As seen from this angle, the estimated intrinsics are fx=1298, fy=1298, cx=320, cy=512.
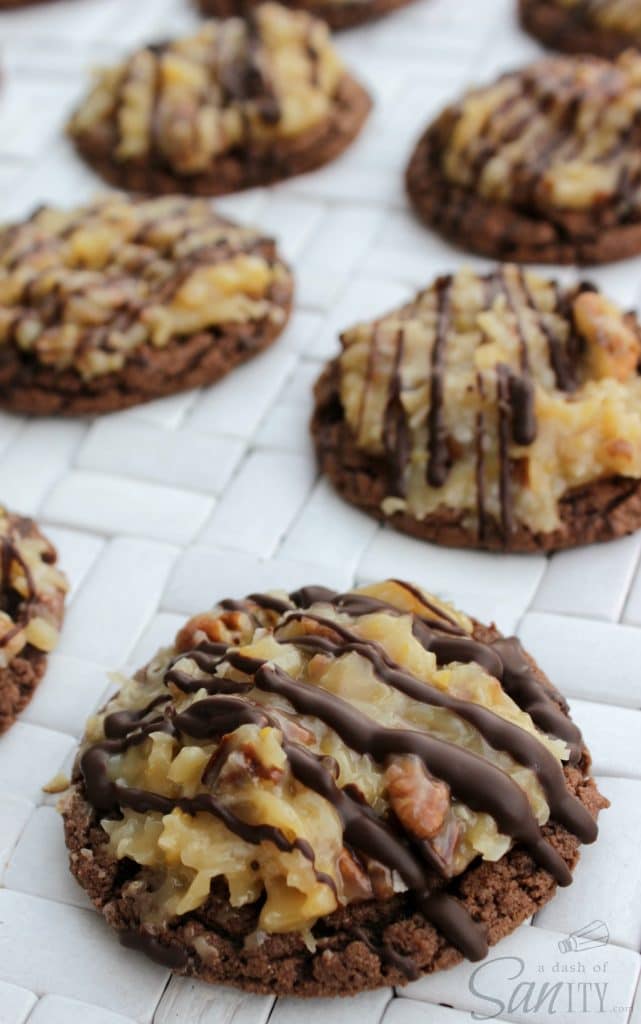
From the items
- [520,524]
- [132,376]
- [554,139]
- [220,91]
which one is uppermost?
[554,139]

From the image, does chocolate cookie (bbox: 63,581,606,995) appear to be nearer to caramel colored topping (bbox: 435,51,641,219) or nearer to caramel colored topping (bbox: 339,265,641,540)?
A: caramel colored topping (bbox: 339,265,641,540)

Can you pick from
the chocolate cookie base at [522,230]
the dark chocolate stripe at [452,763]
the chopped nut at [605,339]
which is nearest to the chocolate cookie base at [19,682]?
the dark chocolate stripe at [452,763]

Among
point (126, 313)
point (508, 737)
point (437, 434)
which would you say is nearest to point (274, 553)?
point (437, 434)

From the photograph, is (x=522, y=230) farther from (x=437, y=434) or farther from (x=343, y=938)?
(x=343, y=938)

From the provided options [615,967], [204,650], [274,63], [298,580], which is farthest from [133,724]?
[274,63]

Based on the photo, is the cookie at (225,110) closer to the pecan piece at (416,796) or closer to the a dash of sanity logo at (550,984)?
the pecan piece at (416,796)

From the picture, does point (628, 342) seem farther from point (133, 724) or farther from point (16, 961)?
point (16, 961)
